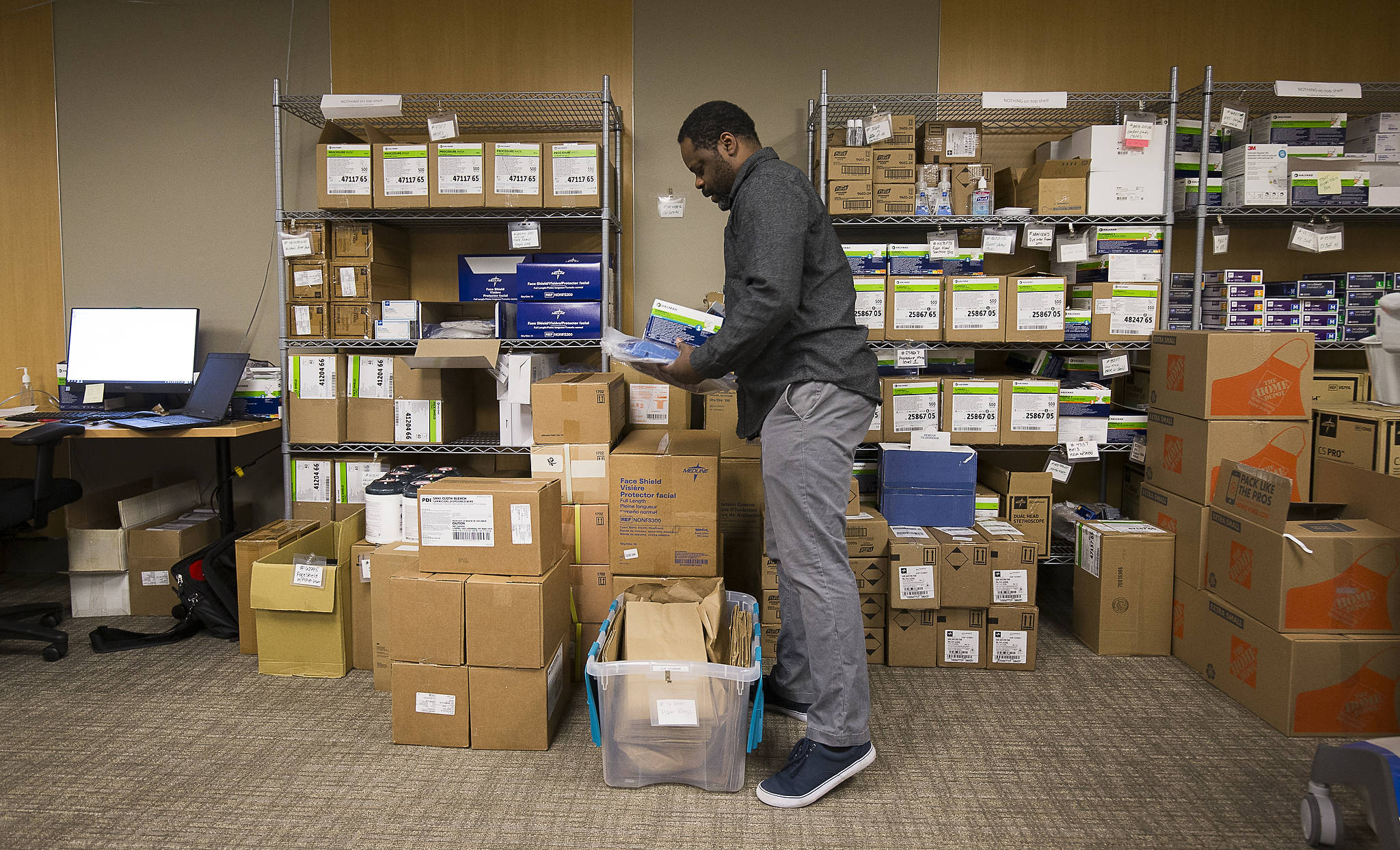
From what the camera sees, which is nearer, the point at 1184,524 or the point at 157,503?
the point at 1184,524

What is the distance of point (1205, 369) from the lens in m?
2.55

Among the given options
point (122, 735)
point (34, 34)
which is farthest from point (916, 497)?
point (34, 34)

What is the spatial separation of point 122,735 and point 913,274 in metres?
2.93

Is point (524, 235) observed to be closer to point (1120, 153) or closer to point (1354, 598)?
point (1120, 153)

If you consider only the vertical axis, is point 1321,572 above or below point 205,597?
above

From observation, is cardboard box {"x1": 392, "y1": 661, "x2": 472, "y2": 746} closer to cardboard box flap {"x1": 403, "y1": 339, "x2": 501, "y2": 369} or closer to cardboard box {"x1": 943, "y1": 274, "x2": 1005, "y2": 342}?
cardboard box flap {"x1": 403, "y1": 339, "x2": 501, "y2": 369}

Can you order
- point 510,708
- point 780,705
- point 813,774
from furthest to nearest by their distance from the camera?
point 780,705 < point 510,708 < point 813,774

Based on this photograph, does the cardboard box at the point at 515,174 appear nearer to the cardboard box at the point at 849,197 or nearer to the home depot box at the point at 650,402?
the home depot box at the point at 650,402

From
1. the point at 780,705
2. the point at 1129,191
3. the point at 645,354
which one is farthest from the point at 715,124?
the point at 1129,191

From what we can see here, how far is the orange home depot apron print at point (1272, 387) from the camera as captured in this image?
98.1 inches

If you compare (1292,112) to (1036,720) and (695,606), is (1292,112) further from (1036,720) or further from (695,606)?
(695,606)

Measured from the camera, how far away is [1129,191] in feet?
9.82

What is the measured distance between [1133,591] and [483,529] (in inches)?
86.0

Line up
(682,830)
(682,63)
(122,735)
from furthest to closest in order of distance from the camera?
(682,63), (122,735), (682,830)
